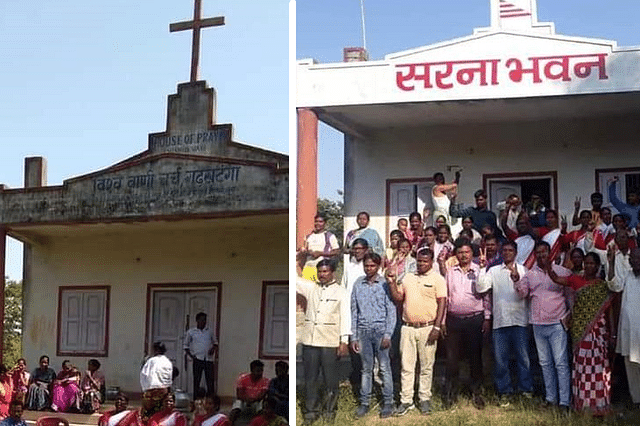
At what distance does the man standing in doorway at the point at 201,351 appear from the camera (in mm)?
9508

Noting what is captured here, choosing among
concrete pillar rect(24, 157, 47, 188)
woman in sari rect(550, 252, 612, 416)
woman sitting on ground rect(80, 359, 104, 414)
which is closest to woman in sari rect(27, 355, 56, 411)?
woman sitting on ground rect(80, 359, 104, 414)

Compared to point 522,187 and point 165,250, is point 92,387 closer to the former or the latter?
point 165,250

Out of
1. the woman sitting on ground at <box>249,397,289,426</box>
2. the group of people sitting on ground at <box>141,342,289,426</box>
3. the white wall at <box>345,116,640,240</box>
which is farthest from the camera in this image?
the group of people sitting on ground at <box>141,342,289,426</box>

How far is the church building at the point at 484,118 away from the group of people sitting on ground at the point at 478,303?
0.42ft

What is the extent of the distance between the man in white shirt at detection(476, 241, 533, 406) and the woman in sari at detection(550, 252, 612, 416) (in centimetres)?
31

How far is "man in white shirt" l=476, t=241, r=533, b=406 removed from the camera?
6.87 meters

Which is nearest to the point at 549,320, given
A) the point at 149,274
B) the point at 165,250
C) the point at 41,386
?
the point at 165,250

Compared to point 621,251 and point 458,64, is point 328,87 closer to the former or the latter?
point 458,64

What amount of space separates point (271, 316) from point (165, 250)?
128 centimetres

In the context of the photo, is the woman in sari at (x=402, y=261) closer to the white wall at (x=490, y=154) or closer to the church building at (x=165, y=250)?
the white wall at (x=490, y=154)

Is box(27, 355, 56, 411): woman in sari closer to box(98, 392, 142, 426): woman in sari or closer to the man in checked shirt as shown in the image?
box(98, 392, 142, 426): woman in sari

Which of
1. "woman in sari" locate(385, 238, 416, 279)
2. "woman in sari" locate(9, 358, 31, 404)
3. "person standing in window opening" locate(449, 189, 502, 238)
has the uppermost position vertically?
"person standing in window opening" locate(449, 189, 502, 238)

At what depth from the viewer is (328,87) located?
7160mm

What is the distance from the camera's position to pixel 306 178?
718 centimetres
